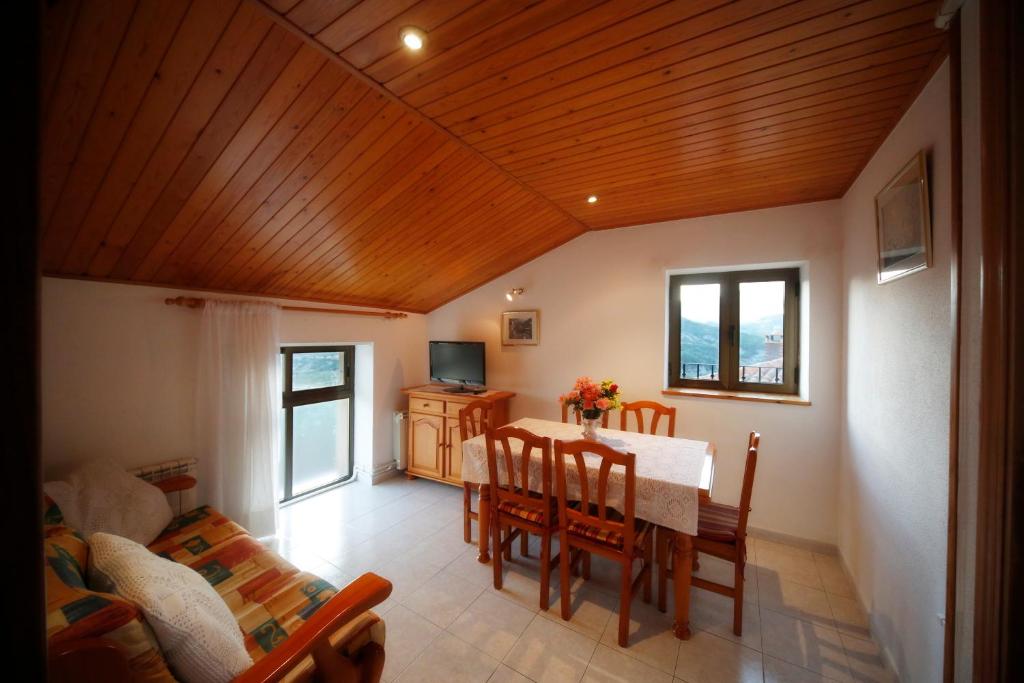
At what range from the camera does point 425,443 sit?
3.76 metres

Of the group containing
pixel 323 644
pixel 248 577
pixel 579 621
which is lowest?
pixel 579 621

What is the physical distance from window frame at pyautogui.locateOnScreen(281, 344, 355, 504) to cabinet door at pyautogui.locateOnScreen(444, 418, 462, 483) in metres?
1.05

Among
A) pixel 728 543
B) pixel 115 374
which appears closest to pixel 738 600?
pixel 728 543

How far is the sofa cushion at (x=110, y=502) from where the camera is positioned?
177cm

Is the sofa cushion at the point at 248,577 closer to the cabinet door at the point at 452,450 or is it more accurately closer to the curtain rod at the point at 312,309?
the curtain rod at the point at 312,309

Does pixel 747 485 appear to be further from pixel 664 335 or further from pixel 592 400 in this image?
pixel 664 335

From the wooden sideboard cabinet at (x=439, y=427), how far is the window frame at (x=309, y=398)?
23.3 inches

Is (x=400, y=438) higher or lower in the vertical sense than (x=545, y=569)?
higher

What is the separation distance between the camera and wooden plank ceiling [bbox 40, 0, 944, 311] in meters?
1.22

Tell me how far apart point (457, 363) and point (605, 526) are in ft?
7.83

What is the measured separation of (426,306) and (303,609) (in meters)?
3.06

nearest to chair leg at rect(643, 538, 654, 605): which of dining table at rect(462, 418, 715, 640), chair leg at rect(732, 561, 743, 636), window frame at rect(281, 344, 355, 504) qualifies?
dining table at rect(462, 418, 715, 640)

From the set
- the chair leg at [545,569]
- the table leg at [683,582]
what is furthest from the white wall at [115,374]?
the table leg at [683,582]

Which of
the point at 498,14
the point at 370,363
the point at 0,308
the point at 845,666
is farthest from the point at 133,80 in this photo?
the point at 845,666
